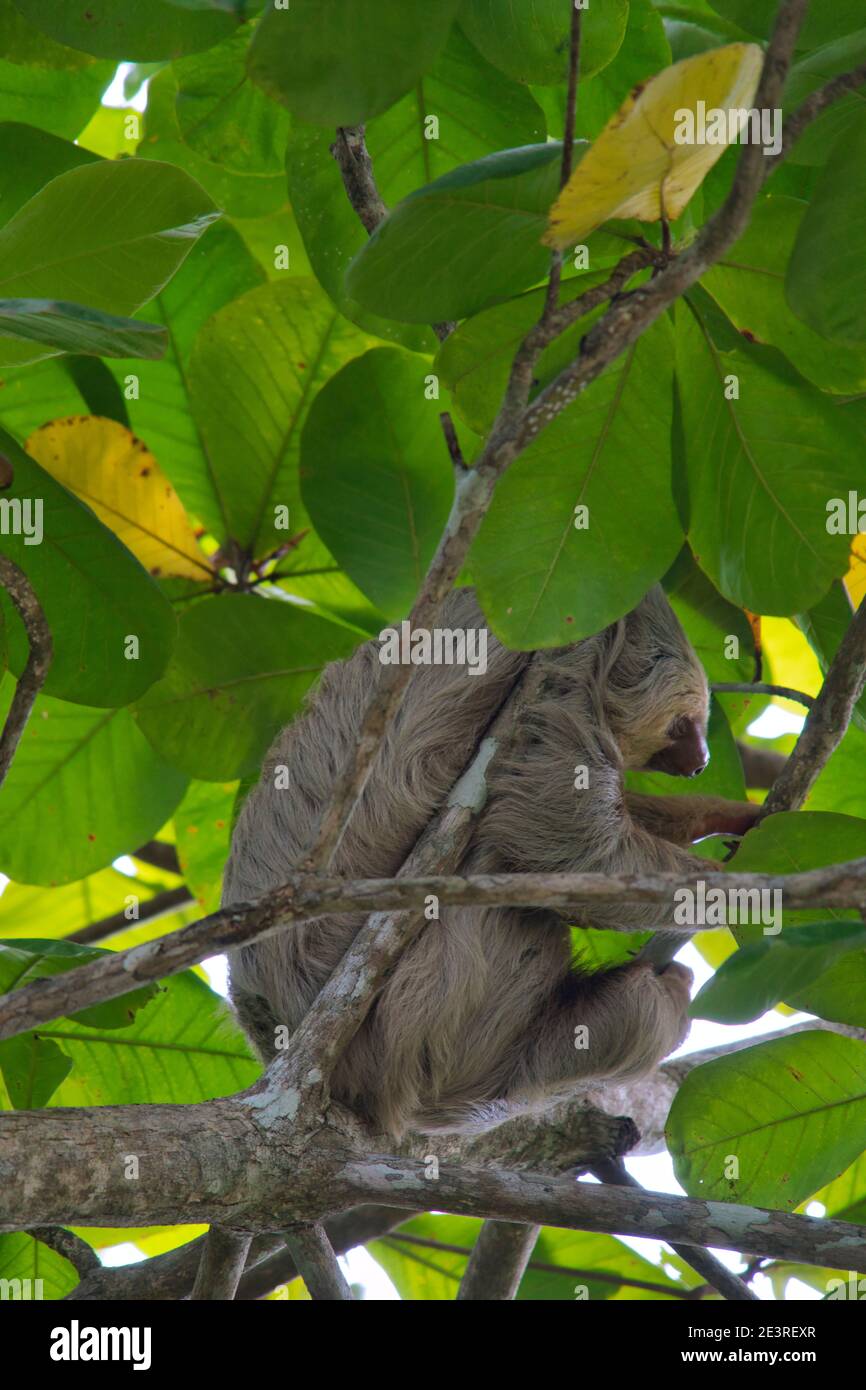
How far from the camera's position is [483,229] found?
6.92 ft

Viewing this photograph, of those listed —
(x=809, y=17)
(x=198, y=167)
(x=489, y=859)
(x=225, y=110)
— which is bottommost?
(x=489, y=859)

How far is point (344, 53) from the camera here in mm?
2102

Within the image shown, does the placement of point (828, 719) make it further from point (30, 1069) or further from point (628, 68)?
point (30, 1069)

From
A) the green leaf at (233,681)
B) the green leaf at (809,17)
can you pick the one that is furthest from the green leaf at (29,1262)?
the green leaf at (809,17)

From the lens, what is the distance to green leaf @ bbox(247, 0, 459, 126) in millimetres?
2043

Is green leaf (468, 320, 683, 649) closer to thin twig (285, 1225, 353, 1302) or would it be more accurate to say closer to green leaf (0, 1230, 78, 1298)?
thin twig (285, 1225, 353, 1302)

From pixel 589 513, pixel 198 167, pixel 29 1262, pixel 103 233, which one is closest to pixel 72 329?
pixel 103 233

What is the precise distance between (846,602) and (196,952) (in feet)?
6.40

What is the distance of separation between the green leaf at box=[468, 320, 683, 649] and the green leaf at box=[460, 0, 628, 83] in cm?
56

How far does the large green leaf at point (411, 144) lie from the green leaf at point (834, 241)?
99 cm

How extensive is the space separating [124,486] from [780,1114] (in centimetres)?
225

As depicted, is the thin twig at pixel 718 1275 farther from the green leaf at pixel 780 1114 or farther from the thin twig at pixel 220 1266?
the thin twig at pixel 220 1266

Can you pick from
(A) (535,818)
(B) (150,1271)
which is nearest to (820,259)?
(A) (535,818)
